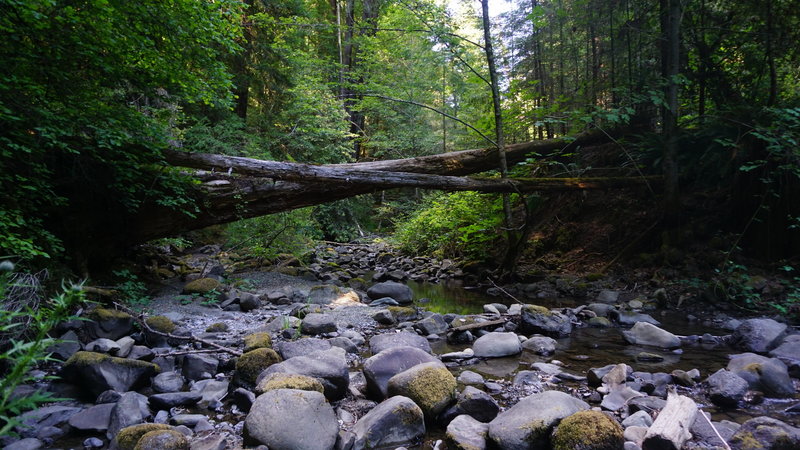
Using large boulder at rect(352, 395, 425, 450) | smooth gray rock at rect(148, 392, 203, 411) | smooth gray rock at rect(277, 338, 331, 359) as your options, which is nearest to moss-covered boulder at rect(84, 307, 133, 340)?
smooth gray rock at rect(148, 392, 203, 411)

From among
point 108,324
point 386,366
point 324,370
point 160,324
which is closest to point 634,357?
point 386,366

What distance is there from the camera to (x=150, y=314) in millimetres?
5484

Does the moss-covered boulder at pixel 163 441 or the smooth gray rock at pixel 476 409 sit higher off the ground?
the moss-covered boulder at pixel 163 441

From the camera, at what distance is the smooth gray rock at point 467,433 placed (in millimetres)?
2770

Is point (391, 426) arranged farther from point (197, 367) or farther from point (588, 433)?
point (197, 367)

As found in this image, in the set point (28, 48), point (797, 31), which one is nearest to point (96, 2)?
point (28, 48)

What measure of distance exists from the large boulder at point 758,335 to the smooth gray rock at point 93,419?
20.2ft

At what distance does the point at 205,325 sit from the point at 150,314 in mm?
764

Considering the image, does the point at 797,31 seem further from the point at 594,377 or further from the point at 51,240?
the point at 51,240

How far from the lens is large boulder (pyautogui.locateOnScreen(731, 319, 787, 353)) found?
171 inches

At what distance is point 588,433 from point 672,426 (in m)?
0.65

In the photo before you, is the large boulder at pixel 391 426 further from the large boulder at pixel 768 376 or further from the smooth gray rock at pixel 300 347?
the large boulder at pixel 768 376

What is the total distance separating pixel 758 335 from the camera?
442 centimetres

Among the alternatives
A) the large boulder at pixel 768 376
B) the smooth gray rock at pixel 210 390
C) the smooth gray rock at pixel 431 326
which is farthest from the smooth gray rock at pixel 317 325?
the large boulder at pixel 768 376
